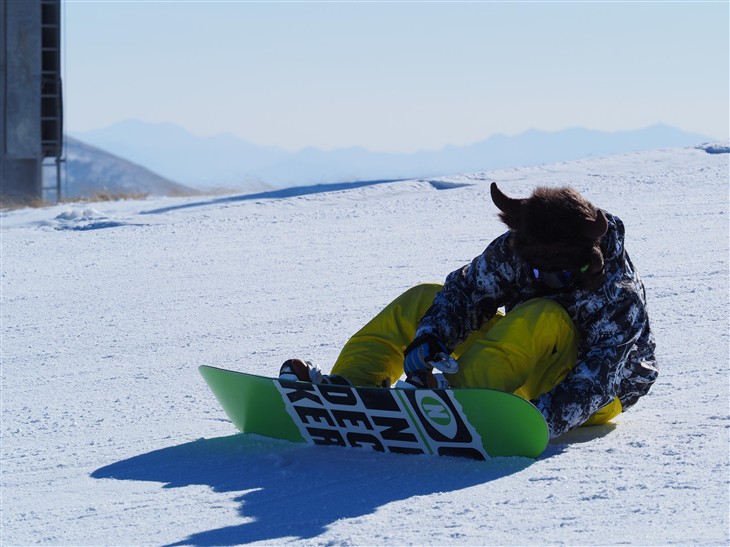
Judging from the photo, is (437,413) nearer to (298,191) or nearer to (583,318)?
(583,318)

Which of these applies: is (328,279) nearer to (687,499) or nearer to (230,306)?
(230,306)

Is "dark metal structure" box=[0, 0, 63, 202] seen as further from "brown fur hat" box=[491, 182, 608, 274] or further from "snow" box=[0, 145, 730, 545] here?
"brown fur hat" box=[491, 182, 608, 274]

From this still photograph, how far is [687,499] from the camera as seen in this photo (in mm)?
2805

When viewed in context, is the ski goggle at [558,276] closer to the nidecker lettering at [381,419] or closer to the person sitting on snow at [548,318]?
the person sitting on snow at [548,318]

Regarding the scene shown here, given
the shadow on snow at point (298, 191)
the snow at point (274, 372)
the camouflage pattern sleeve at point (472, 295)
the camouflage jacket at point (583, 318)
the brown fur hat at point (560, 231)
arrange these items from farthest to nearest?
the shadow on snow at point (298, 191)
the camouflage pattern sleeve at point (472, 295)
the camouflage jacket at point (583, 318)
the brown fur hat at point (560, 231)
the snow at point (274, 372)

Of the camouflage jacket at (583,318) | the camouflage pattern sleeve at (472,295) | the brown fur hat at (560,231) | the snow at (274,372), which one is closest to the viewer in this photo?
the snow at (274,372)

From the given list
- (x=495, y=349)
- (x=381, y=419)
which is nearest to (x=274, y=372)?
(x=381, y=419)

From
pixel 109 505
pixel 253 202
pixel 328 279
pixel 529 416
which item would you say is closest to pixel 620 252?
pixel 529 416

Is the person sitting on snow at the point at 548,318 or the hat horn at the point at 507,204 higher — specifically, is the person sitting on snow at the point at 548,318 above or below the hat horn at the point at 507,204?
below

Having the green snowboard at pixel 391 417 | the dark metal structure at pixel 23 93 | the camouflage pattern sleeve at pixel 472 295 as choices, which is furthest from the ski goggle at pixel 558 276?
the dark metal structure at pixel 23 93

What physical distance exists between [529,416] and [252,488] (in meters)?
0.88

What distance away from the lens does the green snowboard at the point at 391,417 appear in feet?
10.4

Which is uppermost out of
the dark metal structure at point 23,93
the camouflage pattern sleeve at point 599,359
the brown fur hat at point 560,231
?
the dark metal structure at point 23,93

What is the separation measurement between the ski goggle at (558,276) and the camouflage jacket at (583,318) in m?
0.04
